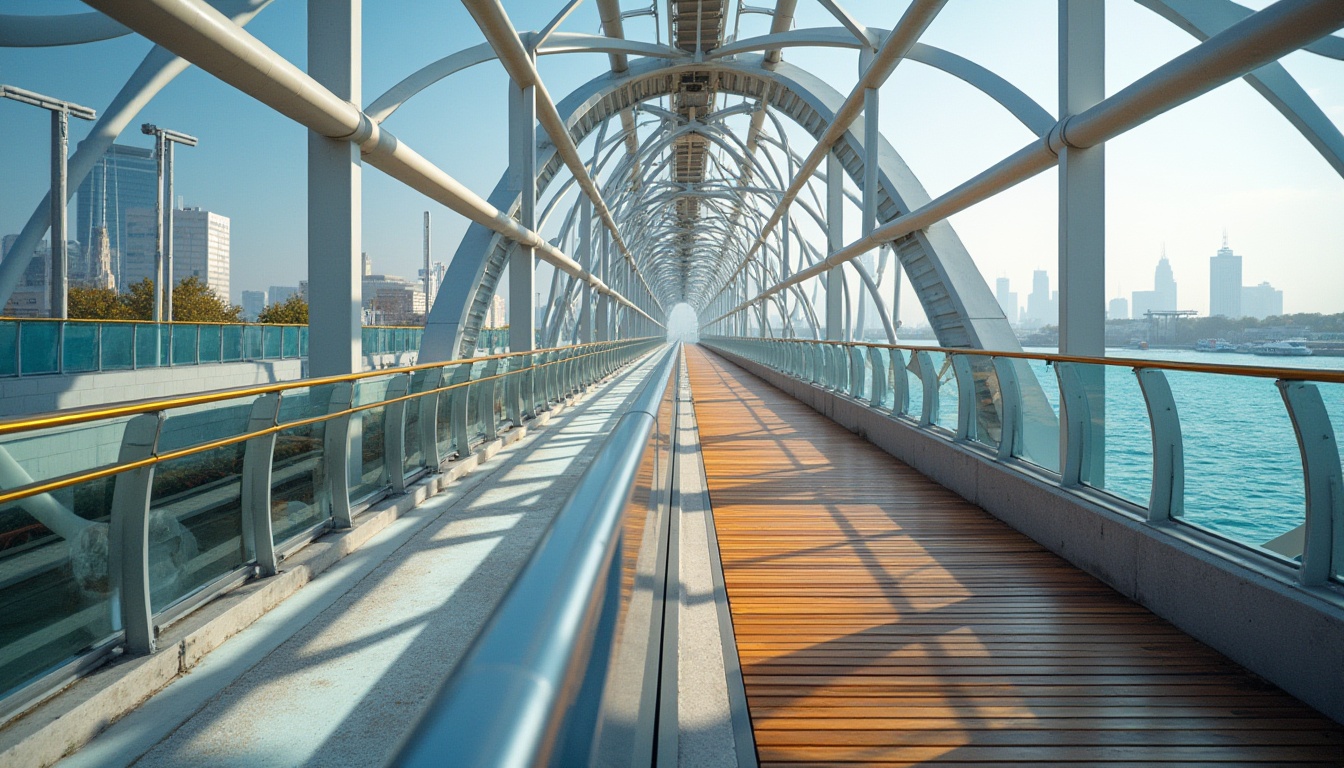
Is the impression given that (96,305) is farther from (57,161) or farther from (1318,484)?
(1318,484)

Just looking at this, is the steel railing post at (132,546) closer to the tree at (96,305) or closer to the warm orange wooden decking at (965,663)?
the warm orange wooden decking at (965,663)

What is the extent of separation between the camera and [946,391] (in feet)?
26.7

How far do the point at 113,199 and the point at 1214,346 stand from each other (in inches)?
6603

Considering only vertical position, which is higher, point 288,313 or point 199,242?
point 199,242

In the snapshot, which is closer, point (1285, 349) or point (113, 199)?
point (1285, 349)

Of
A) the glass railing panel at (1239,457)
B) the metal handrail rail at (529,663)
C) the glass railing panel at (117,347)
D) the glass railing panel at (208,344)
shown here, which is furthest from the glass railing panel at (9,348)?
the glass railing panel at (1239,457)

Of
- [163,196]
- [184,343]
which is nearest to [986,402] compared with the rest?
[184,343]

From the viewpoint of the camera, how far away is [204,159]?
3378 inches

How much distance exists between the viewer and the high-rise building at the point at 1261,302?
17375 mm

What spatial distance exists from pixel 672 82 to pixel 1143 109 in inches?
839

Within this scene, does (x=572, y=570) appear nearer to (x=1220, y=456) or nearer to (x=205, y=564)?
(x=205, y=564)

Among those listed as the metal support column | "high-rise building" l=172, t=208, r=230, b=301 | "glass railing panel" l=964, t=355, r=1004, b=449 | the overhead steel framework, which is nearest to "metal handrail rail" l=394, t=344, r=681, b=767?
the overhead steel framework

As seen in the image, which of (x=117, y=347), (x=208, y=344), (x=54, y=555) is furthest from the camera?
(x=208, y=344)

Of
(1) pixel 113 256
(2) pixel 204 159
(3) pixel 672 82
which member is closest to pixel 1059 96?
(3) pixel 672 82
